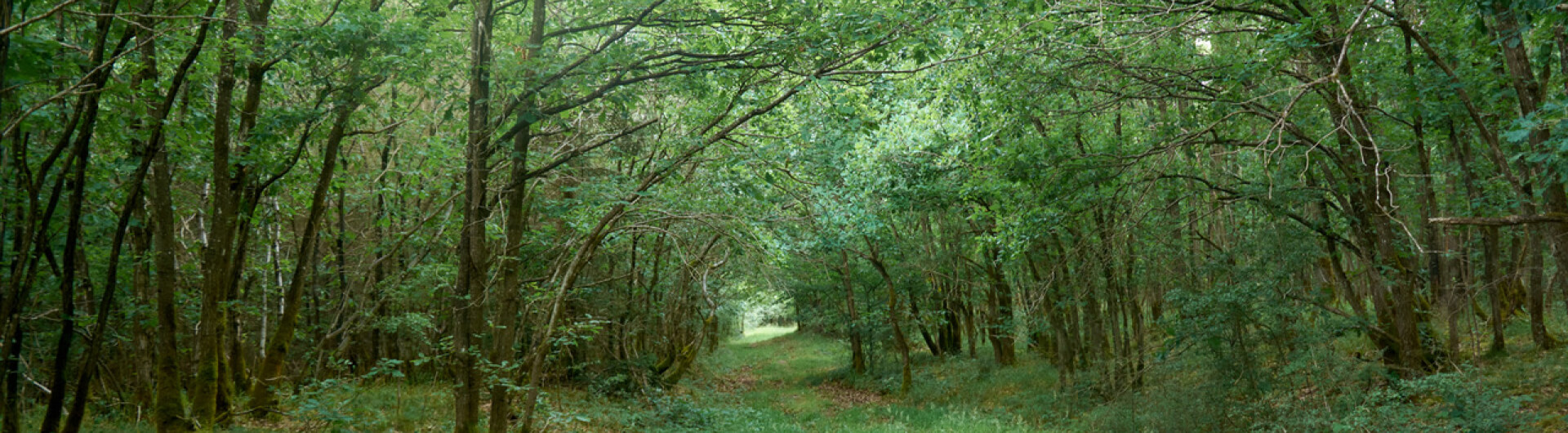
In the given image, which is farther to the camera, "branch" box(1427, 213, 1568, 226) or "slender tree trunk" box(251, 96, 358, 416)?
"slender tree trunk" box(251, 96, 358, 416)

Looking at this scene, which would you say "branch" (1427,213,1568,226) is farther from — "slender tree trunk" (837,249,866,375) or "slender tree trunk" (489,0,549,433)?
"slender tree trunk" (837,249,866,375)

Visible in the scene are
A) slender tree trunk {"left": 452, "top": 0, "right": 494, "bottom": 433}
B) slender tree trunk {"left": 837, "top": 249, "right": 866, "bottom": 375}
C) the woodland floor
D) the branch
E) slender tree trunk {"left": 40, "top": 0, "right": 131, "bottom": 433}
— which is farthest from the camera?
slender tree trunk {"left": 837, "top": 249, "right": 866, "bottom": 375}

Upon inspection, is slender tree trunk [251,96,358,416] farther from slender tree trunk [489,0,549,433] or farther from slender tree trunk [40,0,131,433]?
slender tree trunk [40,0,131,433]

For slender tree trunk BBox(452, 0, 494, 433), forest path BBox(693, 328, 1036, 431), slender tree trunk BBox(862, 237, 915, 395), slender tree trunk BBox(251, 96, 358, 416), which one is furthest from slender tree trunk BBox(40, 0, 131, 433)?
slender tree trunk BBox(862, 237, 915, 395)

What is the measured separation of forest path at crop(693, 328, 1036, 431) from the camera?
46.8 feet

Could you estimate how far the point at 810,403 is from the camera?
66.0 feet

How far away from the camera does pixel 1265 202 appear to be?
32.1ft

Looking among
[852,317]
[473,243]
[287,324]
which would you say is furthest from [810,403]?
[473,243]

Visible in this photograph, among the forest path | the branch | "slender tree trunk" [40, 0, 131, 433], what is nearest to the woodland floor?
the forest path

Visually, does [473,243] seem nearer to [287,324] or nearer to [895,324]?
[287,324]

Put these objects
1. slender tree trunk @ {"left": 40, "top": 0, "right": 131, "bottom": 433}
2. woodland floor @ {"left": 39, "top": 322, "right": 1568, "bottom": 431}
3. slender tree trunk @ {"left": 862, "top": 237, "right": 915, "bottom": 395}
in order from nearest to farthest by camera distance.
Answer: slender tree trunk @ {"left": 40, "top": 0, "right": 131, "bottom": 433} < woodland floor @ {"left": 39, "top": 322, "right": 1568, "bottom": 431} < slender tree trunk @ {"left": 862, "top": 237, "right": 915, "bottom": 395}

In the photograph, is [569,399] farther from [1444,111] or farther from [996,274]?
[1444,111]

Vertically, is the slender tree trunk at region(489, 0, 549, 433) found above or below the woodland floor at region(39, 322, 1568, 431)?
above

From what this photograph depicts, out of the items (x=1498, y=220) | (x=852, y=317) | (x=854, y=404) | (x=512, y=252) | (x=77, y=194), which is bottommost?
(x=854, y=404)
